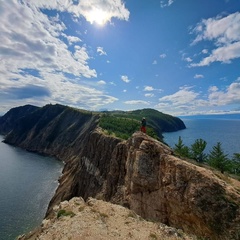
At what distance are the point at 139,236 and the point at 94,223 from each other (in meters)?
6.33

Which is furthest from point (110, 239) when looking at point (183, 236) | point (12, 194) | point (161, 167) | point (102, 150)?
point (12, 194)

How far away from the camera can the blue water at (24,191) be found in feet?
234

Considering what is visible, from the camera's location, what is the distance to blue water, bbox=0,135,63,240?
71.3 m

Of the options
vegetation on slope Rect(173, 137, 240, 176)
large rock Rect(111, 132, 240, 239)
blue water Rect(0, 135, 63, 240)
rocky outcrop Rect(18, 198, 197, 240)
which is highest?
vegetation on slope Rect(173, 137, 240, 176)

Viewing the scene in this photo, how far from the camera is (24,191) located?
101 meters

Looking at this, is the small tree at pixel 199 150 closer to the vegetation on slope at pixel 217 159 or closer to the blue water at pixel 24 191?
the vegetation on slope at pixel 217 159

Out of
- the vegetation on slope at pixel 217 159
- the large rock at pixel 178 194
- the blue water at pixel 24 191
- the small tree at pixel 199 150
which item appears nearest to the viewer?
the large rock at pixel 178 194

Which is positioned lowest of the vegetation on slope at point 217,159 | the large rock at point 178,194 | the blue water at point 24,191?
the blue water at point 24,191

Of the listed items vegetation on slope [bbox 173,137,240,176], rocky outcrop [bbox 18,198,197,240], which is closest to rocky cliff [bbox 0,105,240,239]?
rocky outcrop [bbox 18,198,197,240]

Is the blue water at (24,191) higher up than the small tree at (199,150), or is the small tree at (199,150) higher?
the small tree at (199,150)

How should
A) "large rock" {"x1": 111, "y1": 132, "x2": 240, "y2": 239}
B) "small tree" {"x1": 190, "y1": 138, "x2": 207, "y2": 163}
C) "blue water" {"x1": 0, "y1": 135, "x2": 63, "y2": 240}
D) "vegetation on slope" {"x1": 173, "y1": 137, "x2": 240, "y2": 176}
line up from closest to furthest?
"large rock" {"x1": 111, "y1": 132, "x2": 240, "y2": 239}
"vegetation on slope" {"x1": 173, "y1": 137, "x2": 240, "y2": 176}
"blue water" {"x1": 0, "y1": 135, "x2": 63, "y2": 240}
"small tree" {"x1": 190, "y1": 138, "x2": 207, "y2": 163}

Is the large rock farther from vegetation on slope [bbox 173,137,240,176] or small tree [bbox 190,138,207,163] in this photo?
small tree [bbox 190,138,207,163]

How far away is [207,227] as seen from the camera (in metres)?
26.8

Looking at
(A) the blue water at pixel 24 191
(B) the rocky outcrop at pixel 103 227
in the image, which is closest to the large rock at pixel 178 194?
(B) the rocky outcrop at pixel 103 227
